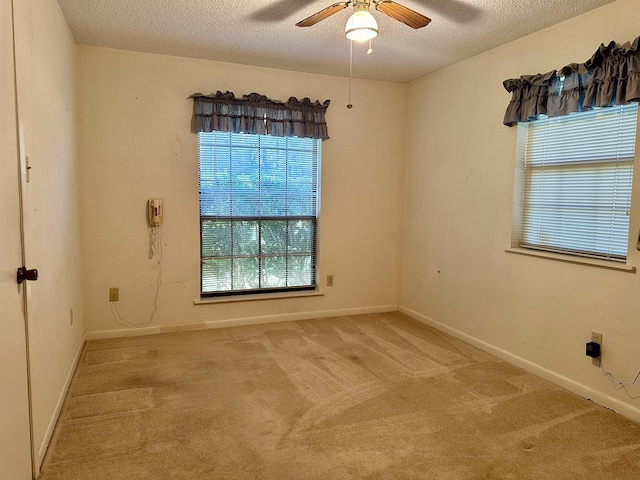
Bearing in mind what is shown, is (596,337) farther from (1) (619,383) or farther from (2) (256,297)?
(2) (256,297)

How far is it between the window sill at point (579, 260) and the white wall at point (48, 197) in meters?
3.08

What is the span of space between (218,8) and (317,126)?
5.29 ft

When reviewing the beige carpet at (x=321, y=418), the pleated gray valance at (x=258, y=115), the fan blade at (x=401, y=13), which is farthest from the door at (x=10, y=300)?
the pleated gray valance at (x=258, y=115)

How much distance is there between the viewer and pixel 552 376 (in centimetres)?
304

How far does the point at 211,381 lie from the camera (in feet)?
9.71

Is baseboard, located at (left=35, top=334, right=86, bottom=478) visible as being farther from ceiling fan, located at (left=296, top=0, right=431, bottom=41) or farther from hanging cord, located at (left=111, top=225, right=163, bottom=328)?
ceiling fan, located at (left=296, top=0, right=431, bottom=41)

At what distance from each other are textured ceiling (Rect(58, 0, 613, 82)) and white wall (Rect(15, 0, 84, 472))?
1.18 ft

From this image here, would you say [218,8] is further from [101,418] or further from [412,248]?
[412,248]

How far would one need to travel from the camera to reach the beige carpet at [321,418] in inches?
80.8

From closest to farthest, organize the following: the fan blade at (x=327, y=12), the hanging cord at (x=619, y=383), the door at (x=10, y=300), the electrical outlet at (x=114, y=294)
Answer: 1. the door at (x=10, y=300)
2. the fan blade at (x=327, y=12)
3. the hanging cord at (x=619, y=383)
4. the electrical outlet at (x=114, y=294)

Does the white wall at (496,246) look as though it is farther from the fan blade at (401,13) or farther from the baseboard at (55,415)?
the baseboard at (55,415)

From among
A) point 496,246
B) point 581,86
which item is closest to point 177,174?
point 496,246

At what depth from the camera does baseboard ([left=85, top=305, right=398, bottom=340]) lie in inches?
149

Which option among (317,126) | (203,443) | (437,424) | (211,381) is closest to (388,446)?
(437,424)
